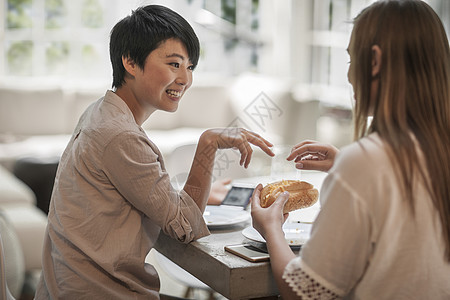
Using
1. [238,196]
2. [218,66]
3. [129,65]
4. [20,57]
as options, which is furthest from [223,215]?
[218,66]

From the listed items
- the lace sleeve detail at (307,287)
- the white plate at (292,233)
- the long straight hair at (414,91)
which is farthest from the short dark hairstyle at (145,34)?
the lace sleeve detail at (307,287)

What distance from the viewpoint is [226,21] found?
6160 mm

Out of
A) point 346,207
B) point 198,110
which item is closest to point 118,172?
point 346,207

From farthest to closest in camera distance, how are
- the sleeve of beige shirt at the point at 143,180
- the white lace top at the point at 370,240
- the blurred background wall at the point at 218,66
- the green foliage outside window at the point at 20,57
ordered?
the green foliage outside window at the point at 20,57
the blurred background wall at the point at 218,66
the sleeve of beige shirt at the point at 143,180
the white lace top at the point at 370,240

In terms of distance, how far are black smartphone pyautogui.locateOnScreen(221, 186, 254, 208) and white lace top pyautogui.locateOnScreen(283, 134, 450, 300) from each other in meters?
0.77

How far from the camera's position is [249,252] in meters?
1.43

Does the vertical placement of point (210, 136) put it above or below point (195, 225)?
above

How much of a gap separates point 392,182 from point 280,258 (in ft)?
1.04

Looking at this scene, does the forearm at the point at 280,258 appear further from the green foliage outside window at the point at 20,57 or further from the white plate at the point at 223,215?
the green foliage outside window at the point at 20,57

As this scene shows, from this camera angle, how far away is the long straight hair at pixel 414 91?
1.09 meters

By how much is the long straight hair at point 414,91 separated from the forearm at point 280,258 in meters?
0.30

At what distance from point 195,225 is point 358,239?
0.55 metres

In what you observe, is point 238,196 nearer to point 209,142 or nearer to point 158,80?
point 209,142

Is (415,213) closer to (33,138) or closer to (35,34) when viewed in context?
(33,138)
